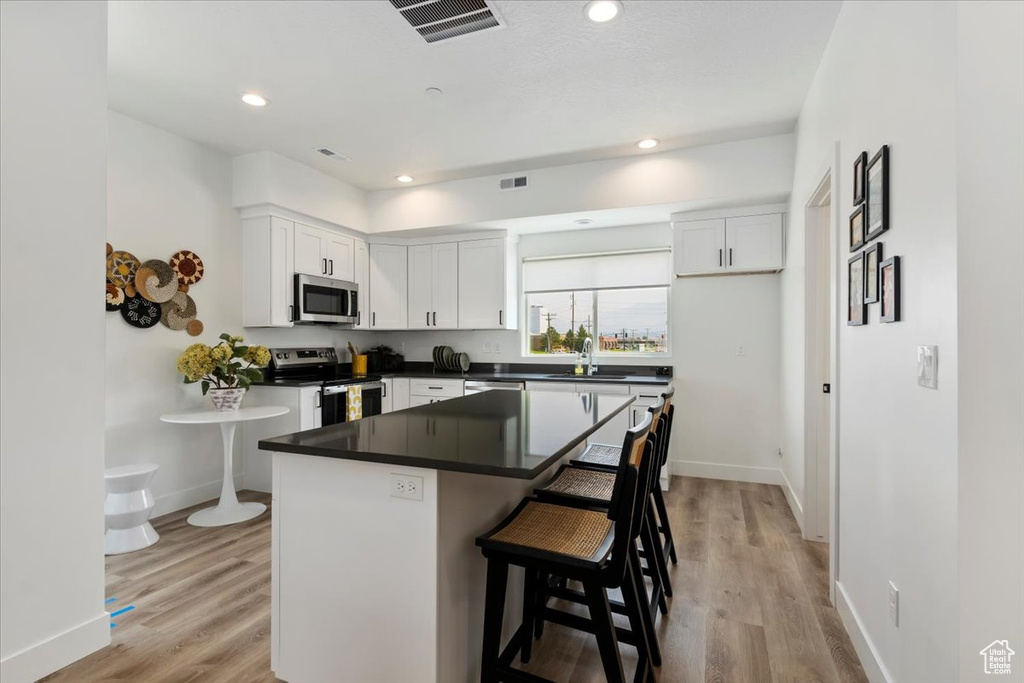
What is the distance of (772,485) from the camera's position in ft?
13.9

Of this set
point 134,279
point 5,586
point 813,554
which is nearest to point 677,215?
point 813,554

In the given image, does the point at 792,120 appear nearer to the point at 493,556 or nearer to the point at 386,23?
the point at 386,23

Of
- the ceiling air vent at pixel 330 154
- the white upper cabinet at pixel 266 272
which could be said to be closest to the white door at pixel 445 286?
the ceiling air vent at pixel 330 154

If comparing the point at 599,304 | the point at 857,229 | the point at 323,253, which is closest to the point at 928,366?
the point at 857,229

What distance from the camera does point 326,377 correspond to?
16.3 ft

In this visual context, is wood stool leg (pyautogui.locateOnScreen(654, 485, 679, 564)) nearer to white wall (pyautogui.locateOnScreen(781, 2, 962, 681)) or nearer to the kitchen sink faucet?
white wall (pyautogui.locateOnScreen(781, 2, 962, 681))

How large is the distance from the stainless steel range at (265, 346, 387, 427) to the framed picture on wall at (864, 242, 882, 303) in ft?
12.4

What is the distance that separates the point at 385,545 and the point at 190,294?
10.6 feet

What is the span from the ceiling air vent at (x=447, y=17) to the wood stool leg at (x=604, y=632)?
7.97 feet

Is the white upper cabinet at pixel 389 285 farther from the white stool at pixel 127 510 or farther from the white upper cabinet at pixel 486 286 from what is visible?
the white stool at pixel 127 510

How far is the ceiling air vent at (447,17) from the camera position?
2.24m

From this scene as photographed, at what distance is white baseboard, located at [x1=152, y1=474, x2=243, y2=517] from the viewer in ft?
11.8

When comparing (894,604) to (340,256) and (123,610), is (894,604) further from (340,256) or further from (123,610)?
(340,256)

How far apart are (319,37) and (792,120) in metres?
3.11
